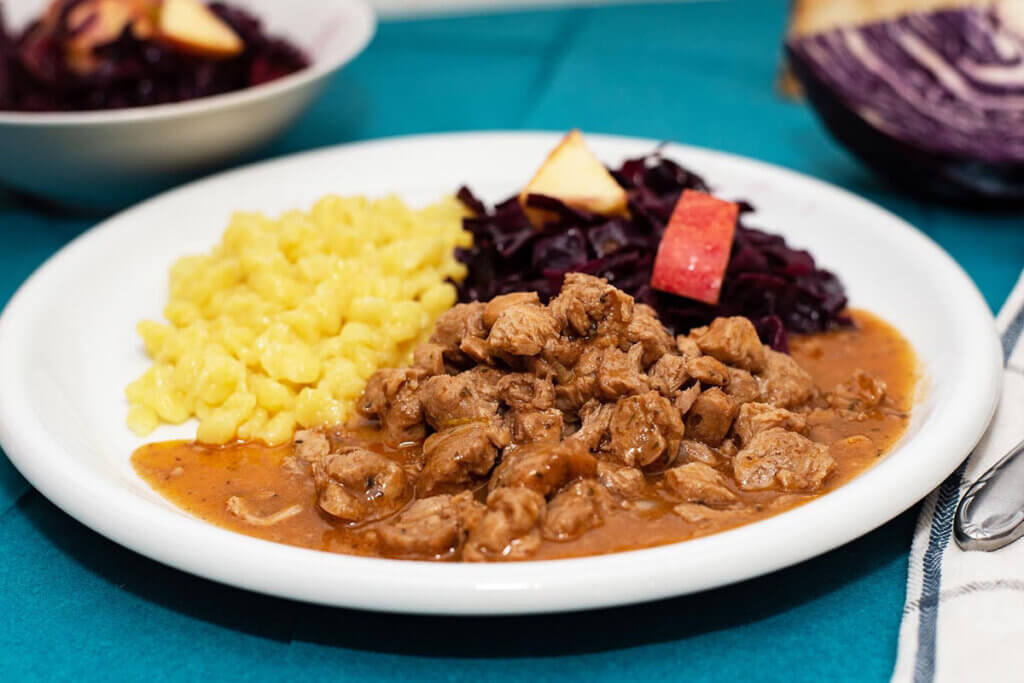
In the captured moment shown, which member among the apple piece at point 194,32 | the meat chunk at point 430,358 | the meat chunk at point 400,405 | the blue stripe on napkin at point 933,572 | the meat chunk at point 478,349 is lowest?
the apple piece at point 194,32

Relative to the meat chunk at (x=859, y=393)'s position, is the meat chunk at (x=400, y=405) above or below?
below

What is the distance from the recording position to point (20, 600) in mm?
3045

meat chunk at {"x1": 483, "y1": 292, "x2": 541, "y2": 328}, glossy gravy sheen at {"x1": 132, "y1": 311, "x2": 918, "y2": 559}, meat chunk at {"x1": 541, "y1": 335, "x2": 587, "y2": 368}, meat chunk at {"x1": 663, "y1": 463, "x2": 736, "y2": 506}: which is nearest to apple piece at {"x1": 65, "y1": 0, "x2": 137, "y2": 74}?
glossy gravy sheen at {"x1": 132, "y1": 311, "x2": 918, "y2": 559}

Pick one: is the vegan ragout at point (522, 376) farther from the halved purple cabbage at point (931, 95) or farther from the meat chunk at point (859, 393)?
the halved purple cabbage at point (931, 95)

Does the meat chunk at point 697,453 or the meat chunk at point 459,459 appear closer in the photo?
the meat chunk at point 459,459

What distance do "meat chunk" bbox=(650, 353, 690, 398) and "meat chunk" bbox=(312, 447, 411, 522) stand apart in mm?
872

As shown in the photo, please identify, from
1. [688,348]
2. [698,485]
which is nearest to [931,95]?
[688,348]

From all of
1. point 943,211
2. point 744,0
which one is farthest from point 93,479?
point 744,0

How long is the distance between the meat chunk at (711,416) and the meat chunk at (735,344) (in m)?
0.21

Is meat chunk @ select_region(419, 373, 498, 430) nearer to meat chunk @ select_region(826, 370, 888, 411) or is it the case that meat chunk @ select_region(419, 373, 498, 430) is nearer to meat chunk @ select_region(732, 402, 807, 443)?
meat chunk @ select_region(732, 402, 807, 443)

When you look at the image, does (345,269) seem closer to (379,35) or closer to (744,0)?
(379,35)

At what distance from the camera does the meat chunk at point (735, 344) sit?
12.0ft

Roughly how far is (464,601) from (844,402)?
5.76 feet

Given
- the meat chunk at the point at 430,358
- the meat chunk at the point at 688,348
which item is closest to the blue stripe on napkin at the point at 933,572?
the meat chunk at the point at 688,348
